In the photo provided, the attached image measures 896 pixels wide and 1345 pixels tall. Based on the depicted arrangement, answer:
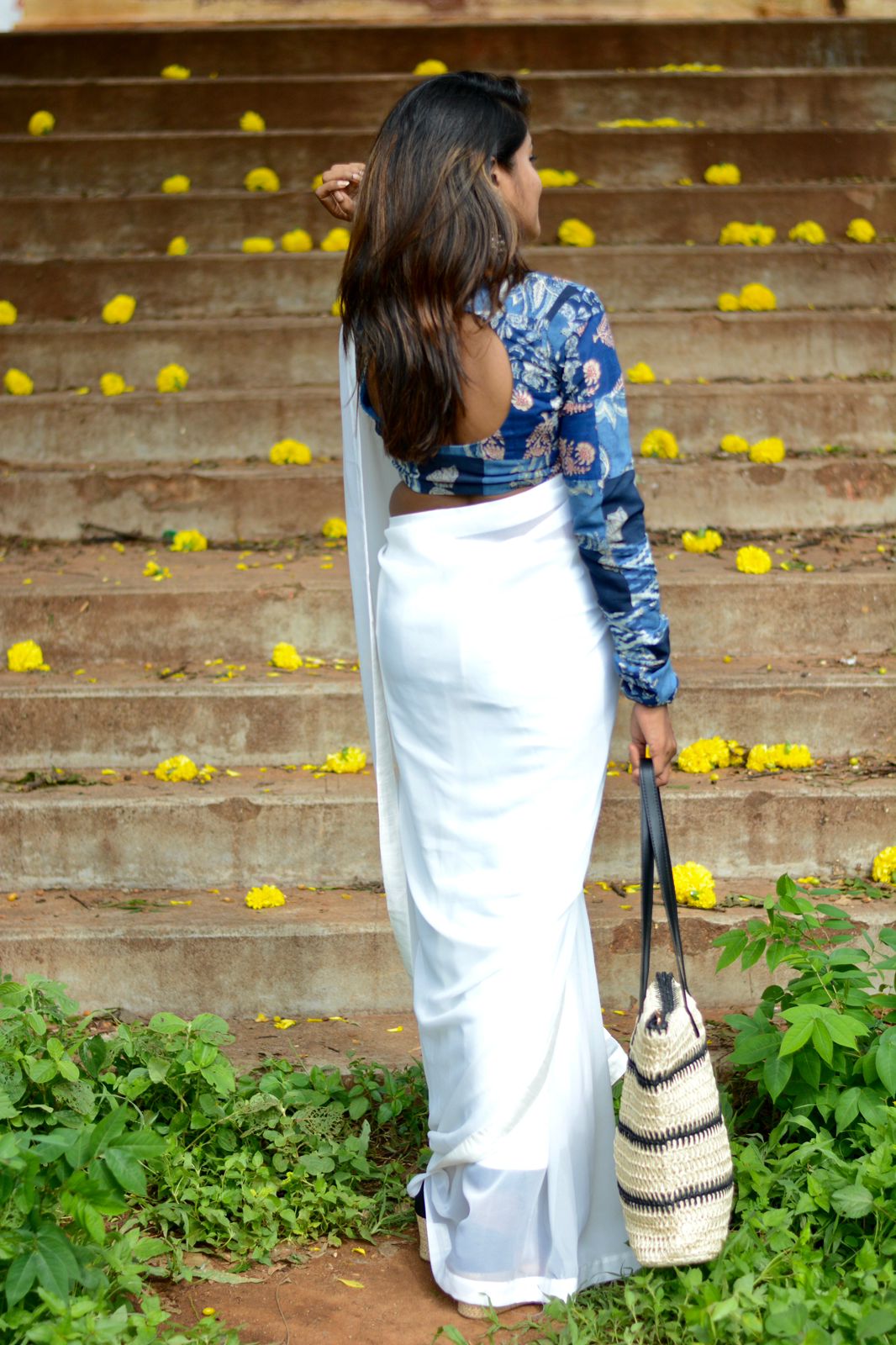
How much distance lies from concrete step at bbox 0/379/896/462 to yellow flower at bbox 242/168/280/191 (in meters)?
1.62

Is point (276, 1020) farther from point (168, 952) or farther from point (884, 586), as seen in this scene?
point (884, 586)

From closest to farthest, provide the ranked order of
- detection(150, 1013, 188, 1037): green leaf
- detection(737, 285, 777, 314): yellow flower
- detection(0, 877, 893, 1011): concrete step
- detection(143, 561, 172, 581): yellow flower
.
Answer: detection(150, 1013, 188, 1037): green leaf, detection(0, 877, 893, 1011): concrete step, detection(143, 561, 172, 581): yellow flower, detection(737, 285, 777, 314): yellow flower

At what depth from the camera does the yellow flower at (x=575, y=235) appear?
19.4 ft

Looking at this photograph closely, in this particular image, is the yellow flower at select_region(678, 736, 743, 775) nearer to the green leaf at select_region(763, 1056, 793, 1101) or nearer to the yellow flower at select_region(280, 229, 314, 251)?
the green leaf at select_region(763, 1056, 793, 1101)

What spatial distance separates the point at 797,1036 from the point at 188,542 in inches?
118

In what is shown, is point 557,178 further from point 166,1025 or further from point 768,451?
point 166,1025

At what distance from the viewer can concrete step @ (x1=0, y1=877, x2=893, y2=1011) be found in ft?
11.1

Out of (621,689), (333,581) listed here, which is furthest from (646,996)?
(333,581)

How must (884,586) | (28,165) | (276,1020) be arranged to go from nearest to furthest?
(276,1020) → (884,586) → (28,165)

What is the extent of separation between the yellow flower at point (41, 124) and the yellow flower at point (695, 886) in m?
5.05

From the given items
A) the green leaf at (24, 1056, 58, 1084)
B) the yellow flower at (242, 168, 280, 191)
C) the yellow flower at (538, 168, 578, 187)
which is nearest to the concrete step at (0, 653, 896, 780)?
the green leaf at (24, 1056, 58, 1084)

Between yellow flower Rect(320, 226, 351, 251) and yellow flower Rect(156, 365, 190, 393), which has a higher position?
yellow flower Rect(320, 226, 351, 251)

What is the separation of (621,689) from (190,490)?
9.46 feet

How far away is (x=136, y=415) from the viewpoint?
5164mm
